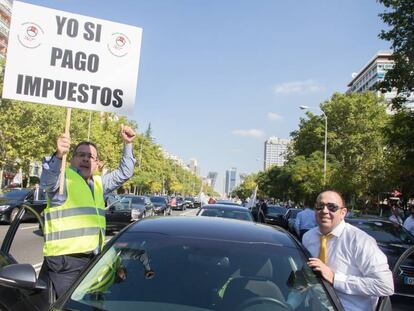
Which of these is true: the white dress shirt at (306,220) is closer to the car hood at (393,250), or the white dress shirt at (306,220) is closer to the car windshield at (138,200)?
the car hood at (393,250)

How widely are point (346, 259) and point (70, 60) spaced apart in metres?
3.52

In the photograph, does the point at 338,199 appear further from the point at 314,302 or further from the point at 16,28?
the point at 16,28

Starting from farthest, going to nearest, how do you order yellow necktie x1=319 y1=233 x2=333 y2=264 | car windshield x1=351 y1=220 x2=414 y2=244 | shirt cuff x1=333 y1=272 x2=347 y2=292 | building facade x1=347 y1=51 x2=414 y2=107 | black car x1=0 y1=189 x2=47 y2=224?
1. building facade x1=347 y1=51 x2=414 y2=107
2. black car x1=0 y1=189 x2=47 y2=224
3. car windshield x1=351 y1=220 x2=414 y2=244
4. yellow necktie x1=319 y1=233 x2=333 y2=264
5. shirt cuff x1=333 y1=272 x2=347 y2=292

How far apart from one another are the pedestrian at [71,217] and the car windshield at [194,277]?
0.67 metres

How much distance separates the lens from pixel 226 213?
1284 centimetres

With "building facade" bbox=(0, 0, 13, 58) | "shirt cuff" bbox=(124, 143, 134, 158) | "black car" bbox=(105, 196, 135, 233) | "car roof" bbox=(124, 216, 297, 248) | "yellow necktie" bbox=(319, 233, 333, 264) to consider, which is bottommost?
"black car" bbox=(105, 196, 135, 233)

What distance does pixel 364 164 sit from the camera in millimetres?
43625

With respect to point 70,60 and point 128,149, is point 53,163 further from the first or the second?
point 70,60

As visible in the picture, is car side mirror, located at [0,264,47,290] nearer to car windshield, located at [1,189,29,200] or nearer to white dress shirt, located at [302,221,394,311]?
white dress shirt, located at [302,221,394,311]

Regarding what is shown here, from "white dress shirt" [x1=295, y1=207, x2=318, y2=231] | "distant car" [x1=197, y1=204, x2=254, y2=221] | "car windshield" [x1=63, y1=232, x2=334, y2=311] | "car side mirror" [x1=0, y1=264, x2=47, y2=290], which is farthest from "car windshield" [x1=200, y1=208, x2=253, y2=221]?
"car side mirror" [x1=0, y1=264, x2=47, y2=290]

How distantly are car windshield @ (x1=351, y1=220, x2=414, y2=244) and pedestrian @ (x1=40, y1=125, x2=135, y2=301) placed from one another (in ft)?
25.5

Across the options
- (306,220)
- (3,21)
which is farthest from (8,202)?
(3,21)

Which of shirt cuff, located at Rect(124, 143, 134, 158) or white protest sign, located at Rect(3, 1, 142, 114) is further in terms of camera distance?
white protest sign, located at Rect(3, 1, 142, 114)

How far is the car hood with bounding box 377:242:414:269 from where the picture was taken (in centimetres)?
984
